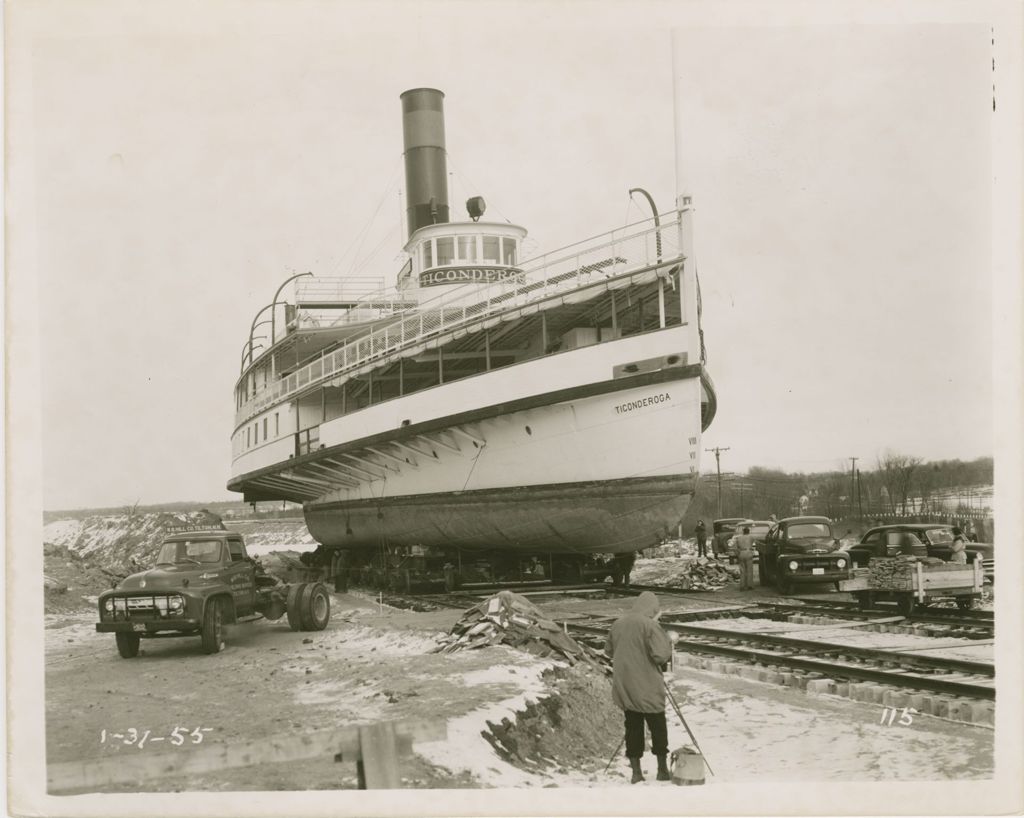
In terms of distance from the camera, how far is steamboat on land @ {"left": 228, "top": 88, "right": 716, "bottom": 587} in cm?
1454

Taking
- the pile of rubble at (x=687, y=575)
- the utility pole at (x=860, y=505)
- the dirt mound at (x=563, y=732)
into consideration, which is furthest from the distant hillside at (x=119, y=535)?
the utility pole at (x=860, y=505)

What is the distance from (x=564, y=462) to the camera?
15.3 m

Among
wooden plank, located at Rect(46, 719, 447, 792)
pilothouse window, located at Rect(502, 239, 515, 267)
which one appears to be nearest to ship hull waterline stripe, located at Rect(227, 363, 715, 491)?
pilothouse window, located at Rect(502, 239, 515, 267)

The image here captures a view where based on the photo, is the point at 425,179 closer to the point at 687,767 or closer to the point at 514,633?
the point at 514,633

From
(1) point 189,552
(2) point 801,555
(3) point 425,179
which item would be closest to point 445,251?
(3) point 425,179

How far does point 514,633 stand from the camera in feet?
33.3

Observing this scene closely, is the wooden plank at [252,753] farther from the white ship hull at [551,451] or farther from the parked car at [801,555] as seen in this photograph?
the parked car at [801,555]

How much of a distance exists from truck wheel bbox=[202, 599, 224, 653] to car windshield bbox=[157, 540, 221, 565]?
0.63 meters

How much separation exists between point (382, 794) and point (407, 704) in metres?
1.24

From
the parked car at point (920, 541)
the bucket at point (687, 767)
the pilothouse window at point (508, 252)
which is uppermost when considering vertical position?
the pilothouse window at point (508, 252)

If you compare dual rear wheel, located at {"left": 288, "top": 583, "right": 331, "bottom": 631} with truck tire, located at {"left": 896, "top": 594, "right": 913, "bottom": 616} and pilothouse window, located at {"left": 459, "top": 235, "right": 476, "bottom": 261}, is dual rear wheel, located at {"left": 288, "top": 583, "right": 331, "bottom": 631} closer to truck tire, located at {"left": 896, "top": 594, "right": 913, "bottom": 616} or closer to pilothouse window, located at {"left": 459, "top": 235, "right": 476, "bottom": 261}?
truck tire, located at {"left": 896, "top": 594, "right": 913, "bottom": 616}

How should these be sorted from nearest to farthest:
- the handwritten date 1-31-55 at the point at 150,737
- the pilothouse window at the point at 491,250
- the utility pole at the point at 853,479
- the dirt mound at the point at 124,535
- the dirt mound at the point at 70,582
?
1. the handwritten date 1-31-55 at the point at 150,737
2. the dirt mound at the point at 124,535
3. the dirt mound at the point at 70,582
4. the utility pole at the point at 853,479
5. the pilothouse window at the point at 491,250

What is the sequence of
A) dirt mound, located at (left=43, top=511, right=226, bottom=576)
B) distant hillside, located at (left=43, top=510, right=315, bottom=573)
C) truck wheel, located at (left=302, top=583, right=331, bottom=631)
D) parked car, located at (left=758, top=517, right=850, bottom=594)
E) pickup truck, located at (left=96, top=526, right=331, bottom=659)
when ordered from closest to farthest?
pickup truck, located at (left=96, top=526, right=331, bottom=659), distant hillside, located at (left=43, top=510, right=315, bottom=573), truck wheel, located at (left=302, top=583, right=331, bottom=631), dirt mound, located at (left=43, top=511, right=226, bottom=576), parked car, located at (left=758, top=517, right=850, bottom=594)

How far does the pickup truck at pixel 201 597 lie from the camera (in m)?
10.5
